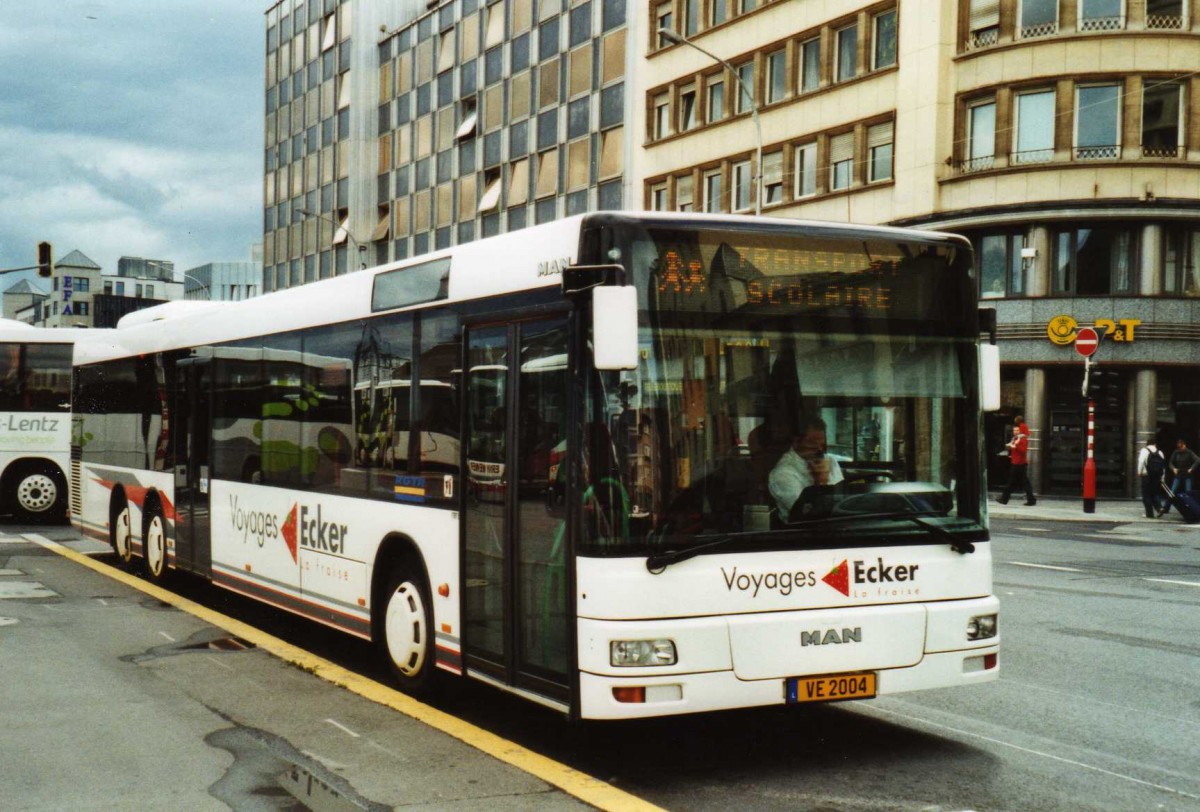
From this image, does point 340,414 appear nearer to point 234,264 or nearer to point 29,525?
point 29,525

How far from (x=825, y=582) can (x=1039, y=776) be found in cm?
131

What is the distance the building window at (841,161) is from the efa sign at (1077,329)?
7.40 meters

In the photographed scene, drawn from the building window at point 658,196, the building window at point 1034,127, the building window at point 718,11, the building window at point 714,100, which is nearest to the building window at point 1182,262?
the building window at point 1034,127

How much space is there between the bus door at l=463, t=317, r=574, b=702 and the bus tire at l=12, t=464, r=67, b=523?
1780 centimetres

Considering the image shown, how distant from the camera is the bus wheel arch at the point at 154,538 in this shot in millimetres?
13992

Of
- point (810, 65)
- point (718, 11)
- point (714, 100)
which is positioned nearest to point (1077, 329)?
point (810, 65)

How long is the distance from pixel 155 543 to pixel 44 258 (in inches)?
1142

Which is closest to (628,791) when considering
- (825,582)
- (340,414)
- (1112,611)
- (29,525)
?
(825,582)

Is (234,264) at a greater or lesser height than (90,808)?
greater

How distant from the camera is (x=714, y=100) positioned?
143 feet

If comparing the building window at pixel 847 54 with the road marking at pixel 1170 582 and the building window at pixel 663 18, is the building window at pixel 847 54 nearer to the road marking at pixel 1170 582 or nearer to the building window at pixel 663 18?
the building window at pixel 663 18

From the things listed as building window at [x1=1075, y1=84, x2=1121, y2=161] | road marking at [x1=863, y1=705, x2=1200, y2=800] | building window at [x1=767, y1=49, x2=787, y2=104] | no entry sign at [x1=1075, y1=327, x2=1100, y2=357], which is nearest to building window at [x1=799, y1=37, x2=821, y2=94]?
building window at [x1=767, y1=49, x2=787, y2=104]

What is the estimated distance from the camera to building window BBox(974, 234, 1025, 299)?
113 ft

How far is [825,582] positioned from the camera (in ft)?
21.6
